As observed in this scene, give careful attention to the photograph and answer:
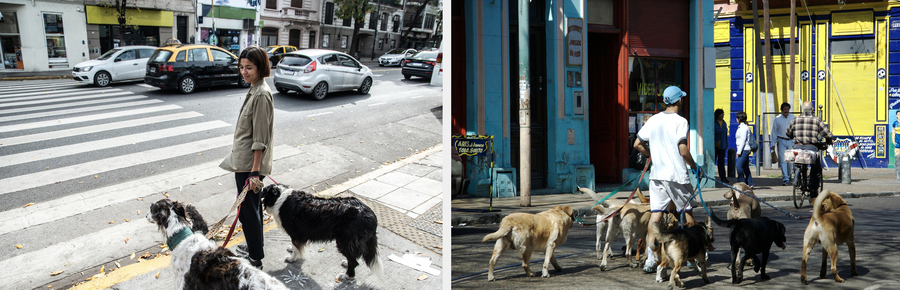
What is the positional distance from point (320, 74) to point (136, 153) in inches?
93.8

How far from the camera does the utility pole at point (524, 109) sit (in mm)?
3287

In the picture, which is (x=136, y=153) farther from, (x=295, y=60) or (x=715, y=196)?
(x=715, y=196)

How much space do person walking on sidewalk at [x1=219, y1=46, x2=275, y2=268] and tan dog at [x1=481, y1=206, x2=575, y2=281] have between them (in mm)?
1479

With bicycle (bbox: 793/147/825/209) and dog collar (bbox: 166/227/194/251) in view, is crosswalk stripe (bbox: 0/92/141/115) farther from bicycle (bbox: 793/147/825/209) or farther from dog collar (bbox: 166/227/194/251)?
bicycle (bbox: 793/147/825/209)

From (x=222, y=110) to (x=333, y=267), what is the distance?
5637mm

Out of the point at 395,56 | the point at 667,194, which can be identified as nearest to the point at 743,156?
the point at 667,194

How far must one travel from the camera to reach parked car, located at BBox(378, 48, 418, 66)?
4.59 m

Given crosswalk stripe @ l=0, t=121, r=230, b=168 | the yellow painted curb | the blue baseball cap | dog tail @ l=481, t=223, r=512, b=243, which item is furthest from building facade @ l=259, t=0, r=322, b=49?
the blue baseball cap

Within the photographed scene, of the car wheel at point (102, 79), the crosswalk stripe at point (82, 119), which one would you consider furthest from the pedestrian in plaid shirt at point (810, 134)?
the car wheel at point (102, 79)

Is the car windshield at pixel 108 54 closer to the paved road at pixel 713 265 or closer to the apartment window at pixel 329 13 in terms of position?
the apartment window at pixel 329 13

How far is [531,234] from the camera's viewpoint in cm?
323

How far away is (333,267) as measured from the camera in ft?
12.5

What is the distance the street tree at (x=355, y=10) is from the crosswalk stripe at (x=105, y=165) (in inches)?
112

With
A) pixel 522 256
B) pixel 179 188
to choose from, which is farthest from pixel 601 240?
pixel 179 188
